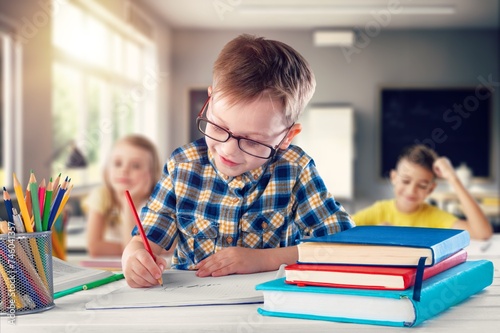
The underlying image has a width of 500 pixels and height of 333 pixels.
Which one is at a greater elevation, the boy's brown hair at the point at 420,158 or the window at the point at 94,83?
the window at the point at 94,83

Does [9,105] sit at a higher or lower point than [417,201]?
higher

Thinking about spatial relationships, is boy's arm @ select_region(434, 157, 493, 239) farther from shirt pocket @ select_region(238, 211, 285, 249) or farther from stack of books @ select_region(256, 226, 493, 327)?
stack of books @ select_region(256, 226, 493, 327)

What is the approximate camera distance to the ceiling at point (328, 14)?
711 cm

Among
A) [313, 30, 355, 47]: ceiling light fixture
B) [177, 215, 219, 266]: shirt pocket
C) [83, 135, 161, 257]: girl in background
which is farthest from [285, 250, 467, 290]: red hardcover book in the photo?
[313, 30, 355, 47]: ceiling light fixture

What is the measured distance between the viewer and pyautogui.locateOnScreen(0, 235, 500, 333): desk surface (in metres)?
0.80

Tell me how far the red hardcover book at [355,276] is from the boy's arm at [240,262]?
0.27m

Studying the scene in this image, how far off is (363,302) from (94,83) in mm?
5969

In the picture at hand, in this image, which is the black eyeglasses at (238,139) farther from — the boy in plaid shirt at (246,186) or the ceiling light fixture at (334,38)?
the ceiling light fixture at (334,38)

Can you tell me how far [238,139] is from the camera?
3.59 ft

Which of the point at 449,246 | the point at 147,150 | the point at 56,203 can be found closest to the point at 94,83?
the point at 147,150

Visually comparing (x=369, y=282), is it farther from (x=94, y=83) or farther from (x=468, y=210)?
(x=94, y=83)

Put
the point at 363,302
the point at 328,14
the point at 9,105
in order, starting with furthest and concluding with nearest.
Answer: the point at 328,14 < the point at 9,105 < the point at 363,302

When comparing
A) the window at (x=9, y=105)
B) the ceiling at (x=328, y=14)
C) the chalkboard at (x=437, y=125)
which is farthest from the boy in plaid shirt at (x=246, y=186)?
the chalkboard at (x=437, y=125)

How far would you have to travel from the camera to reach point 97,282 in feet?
3.70
